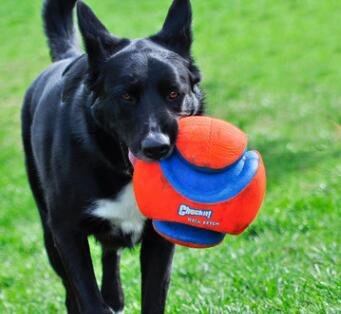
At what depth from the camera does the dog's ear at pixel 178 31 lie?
14.4ft

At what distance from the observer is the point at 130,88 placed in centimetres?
399

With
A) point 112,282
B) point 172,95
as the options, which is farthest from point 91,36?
point 112,282

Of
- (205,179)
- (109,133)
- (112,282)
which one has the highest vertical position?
(205,179)

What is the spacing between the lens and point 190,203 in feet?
11.8

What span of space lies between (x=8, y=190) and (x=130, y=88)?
22.0 feet

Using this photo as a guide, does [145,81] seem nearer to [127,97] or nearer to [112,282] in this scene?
[127,97]

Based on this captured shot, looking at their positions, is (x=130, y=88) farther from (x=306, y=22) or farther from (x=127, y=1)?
(x=127, y=1)

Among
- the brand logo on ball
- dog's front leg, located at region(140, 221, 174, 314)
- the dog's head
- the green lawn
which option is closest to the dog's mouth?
the dog's head

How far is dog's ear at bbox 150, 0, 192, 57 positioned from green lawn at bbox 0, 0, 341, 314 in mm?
829

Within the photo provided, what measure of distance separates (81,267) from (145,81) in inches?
40.4

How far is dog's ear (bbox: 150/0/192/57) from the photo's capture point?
4379mm

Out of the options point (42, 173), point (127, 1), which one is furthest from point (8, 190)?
point (127, 1)

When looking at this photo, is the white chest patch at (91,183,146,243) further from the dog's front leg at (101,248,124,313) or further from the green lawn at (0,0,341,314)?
the dog's front leg at (101,248,124,313)

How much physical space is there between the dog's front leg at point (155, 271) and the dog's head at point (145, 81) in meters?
0.73
